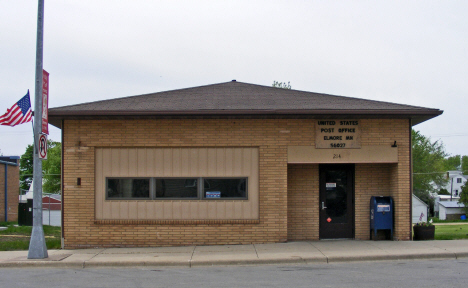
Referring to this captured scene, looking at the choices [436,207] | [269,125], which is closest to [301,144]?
[269,125]

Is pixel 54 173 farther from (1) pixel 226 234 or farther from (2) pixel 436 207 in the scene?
(1) pixel 226 234

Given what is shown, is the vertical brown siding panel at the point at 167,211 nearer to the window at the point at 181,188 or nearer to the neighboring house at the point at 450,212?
the window at the point at 181,188

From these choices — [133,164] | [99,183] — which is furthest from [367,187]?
A: [99,183]

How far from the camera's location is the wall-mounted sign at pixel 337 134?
42.4 ft

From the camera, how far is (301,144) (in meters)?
12.9

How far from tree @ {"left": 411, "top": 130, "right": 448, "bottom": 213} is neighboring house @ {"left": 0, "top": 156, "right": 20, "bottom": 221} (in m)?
51.2

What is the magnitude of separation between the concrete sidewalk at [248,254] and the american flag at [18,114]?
3.67 m

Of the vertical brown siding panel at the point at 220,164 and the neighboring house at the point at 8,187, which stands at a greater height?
the vertical brown siding panel at the point at 220,164

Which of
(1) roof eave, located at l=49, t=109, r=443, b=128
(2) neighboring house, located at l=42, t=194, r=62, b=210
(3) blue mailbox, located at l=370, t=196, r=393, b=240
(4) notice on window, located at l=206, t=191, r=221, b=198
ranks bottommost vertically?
(2) neighboring house, located at l=42, t=194, r=62, b=210

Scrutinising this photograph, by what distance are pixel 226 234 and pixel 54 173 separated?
65.5 m

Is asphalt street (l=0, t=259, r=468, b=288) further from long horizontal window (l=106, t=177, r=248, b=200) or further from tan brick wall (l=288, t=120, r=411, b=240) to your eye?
long horizontal window (l=106, t=177, r=248, b=200)

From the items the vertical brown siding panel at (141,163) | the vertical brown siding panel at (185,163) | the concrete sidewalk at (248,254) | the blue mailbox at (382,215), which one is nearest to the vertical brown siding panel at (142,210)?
the vertical brown siding panel at (141,163)

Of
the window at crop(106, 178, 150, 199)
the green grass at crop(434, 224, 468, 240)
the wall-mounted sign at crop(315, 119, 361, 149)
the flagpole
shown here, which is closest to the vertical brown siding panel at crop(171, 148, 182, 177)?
the window at crop(106, 178, 150, 199)

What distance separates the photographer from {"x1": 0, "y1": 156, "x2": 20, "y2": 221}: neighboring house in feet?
89.6
